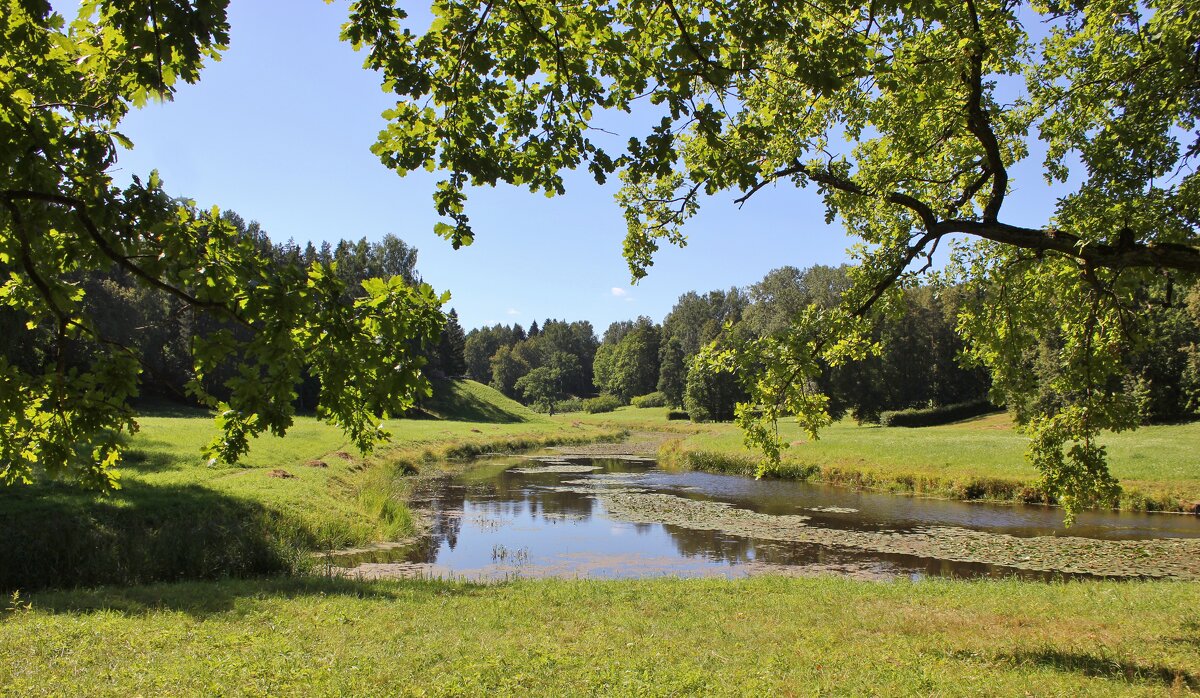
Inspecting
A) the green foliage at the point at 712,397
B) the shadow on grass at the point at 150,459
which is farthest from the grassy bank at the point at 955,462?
the green foliage at the point at 712,397

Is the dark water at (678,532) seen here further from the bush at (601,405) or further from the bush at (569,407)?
the bush at (569,407)

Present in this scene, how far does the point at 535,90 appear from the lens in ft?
22.6

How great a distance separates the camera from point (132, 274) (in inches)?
203

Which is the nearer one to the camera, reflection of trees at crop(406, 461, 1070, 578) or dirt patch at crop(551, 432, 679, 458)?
reflection of trees at crop(406, 461, 1070, 578)

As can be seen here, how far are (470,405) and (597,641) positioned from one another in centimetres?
7708

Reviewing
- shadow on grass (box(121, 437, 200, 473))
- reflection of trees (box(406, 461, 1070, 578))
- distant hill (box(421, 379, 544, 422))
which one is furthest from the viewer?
distant hill (box(421, 379, 544, 422))

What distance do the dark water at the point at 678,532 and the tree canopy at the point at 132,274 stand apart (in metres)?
11.0

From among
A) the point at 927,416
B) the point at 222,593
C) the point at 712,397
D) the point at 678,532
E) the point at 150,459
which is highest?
the point at 712,397

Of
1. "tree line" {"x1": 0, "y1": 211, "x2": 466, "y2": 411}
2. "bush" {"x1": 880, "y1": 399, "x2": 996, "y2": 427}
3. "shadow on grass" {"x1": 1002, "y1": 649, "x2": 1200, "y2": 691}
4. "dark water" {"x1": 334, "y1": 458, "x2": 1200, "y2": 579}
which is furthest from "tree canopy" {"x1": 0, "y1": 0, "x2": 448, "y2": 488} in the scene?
"bush" {"x1": 880, "y1": 399, "x2": 996, "y2": 427}

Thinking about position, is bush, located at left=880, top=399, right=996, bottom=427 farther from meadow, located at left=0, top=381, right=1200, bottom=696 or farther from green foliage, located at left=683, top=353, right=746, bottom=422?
meadow, located at left=0, top=381, right=1200, bottom=696

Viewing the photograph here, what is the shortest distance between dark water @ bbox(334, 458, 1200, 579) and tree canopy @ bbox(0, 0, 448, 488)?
11.0 m

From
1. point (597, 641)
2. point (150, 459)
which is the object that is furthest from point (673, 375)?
point (597, 641)

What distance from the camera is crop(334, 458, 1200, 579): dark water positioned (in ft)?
56.2

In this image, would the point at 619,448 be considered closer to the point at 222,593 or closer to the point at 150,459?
the point at 150,459
